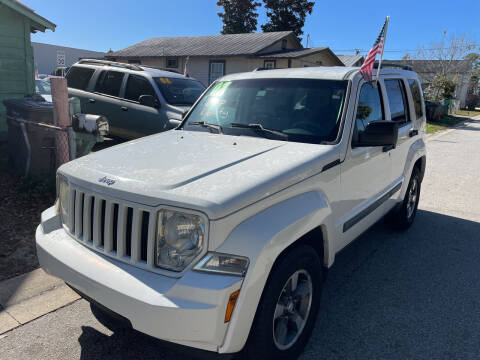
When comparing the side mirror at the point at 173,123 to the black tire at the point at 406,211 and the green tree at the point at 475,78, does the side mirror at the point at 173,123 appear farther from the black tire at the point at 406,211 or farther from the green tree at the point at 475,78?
the green tree at the point at 475,78

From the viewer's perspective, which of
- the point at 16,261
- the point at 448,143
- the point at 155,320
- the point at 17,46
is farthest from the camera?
the point at 448,143

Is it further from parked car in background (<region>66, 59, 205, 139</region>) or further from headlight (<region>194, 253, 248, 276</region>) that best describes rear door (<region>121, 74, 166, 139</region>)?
headlight (<region>194, 253, 248, 276</region>)

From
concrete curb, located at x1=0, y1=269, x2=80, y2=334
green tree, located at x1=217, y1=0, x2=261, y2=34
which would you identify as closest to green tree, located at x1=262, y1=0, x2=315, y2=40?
green tree, located at x1=217, y1=0, x2=261, y2=34

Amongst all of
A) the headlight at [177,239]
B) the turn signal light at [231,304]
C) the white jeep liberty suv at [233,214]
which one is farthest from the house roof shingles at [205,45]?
the turn signal light at [231,304]

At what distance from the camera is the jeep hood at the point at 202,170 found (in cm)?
211

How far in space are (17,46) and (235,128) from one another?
7.32 metres

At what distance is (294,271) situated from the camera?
2.41 meters

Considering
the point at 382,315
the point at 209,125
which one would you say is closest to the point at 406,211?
the point at 382,315

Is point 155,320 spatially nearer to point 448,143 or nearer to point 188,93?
point 188,93

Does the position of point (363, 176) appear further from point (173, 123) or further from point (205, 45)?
point (205, 45)

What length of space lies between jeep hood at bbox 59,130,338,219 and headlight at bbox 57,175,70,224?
3.6 inches

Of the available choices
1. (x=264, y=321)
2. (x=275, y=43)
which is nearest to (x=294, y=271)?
(x=264, y=321)

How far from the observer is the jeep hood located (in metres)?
2.11

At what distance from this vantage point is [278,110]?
3.41 m
